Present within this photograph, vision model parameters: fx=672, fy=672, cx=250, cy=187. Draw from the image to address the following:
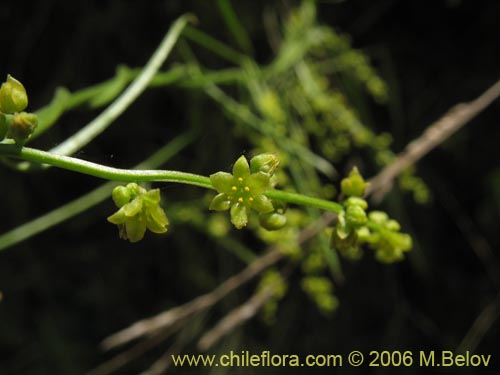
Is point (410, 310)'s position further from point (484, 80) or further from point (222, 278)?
point (484, 80)

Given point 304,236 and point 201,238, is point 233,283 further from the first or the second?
point 201,238

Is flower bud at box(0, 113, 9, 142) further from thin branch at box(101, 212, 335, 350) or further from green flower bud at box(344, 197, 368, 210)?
thin branch at box(101, 212, 335, 350)

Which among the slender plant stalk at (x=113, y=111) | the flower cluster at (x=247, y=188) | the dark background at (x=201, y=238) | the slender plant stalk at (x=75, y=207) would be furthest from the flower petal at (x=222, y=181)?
the dark background at (x=201, y=238)

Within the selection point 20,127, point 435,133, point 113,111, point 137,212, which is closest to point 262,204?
point 137,212

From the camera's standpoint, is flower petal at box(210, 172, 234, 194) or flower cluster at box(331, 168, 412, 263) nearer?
flower petal at box(210, 172, 234, 194)

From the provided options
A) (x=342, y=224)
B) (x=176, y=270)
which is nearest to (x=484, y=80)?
(x=176, y=270)

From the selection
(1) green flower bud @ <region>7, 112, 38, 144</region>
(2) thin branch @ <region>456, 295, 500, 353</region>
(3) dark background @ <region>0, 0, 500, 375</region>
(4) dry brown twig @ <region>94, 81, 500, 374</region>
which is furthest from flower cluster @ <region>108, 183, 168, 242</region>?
(2) thin branch @ <region>456, 295, 500, 353</region>
